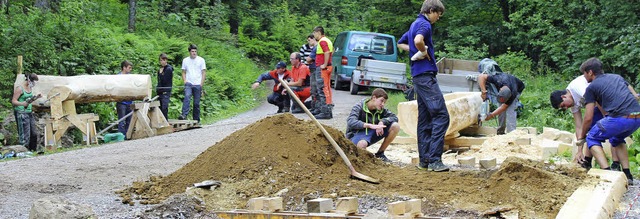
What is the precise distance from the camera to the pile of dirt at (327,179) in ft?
25.8

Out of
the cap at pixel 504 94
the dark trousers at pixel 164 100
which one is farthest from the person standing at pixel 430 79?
the dark trousers at pixel 164 100

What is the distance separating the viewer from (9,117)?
58.9ft

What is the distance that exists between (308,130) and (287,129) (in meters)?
0.25

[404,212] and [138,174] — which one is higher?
[404,212]

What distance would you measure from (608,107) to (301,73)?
360 inches

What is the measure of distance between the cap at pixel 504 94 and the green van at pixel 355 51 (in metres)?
12.4

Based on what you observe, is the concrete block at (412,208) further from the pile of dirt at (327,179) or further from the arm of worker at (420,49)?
the arm of worker at (420,49)

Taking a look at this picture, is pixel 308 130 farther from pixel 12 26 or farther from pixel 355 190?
pixel 12 26

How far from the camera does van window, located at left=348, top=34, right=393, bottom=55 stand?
90.6 feet

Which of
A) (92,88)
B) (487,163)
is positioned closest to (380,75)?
(92,88)

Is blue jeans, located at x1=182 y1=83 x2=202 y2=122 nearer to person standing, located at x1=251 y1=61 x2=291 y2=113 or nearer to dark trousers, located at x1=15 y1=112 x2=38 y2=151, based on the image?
person standing, located at x1=251 y1=61 x2=291 y2=113

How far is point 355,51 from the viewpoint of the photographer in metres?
27.4

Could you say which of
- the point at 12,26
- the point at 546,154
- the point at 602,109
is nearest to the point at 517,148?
the point at 546,154

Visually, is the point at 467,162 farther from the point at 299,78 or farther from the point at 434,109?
the point at 299,78
